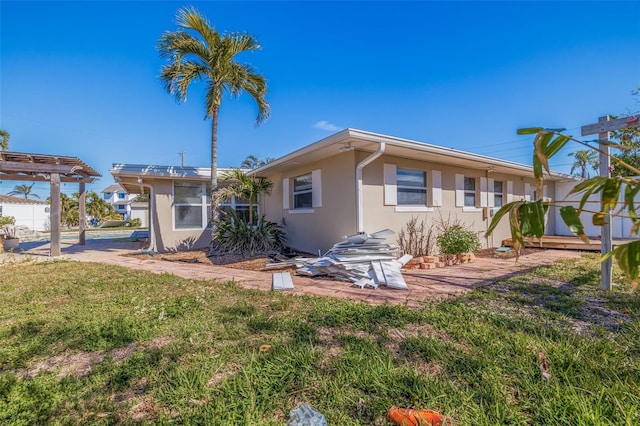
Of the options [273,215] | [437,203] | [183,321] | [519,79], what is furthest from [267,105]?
[519,79]

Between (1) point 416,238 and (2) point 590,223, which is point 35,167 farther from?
(2) point 590,223

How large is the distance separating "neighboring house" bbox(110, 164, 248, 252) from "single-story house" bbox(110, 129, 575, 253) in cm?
3

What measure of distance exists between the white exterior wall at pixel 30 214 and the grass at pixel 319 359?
33.7 m

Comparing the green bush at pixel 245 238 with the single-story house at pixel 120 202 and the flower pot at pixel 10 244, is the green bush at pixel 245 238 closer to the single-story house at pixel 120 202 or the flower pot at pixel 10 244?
the flower pot at pixel 10 244

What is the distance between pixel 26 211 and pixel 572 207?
4010cm

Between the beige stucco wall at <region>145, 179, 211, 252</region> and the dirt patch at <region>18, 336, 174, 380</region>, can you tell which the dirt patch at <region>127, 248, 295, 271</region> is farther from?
the dirt patch at <region>18, 336, 174, 380</region>

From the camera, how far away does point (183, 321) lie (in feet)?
9.86

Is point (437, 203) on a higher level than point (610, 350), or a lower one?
higher

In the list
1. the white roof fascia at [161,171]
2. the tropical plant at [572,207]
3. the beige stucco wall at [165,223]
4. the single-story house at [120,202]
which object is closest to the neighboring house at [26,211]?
the single-story house at [120,202]

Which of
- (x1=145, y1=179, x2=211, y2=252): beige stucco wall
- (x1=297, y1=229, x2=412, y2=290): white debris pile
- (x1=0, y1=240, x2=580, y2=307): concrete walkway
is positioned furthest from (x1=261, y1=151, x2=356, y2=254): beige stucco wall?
(x1=145, y1=179, x2=211, y2=252): beige stucco wall

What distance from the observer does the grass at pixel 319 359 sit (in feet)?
5.46

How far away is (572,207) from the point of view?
0.86 meters

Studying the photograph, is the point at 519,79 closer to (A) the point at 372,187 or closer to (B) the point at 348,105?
(B) the point at 348,105

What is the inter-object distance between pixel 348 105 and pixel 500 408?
13865 millimetres
